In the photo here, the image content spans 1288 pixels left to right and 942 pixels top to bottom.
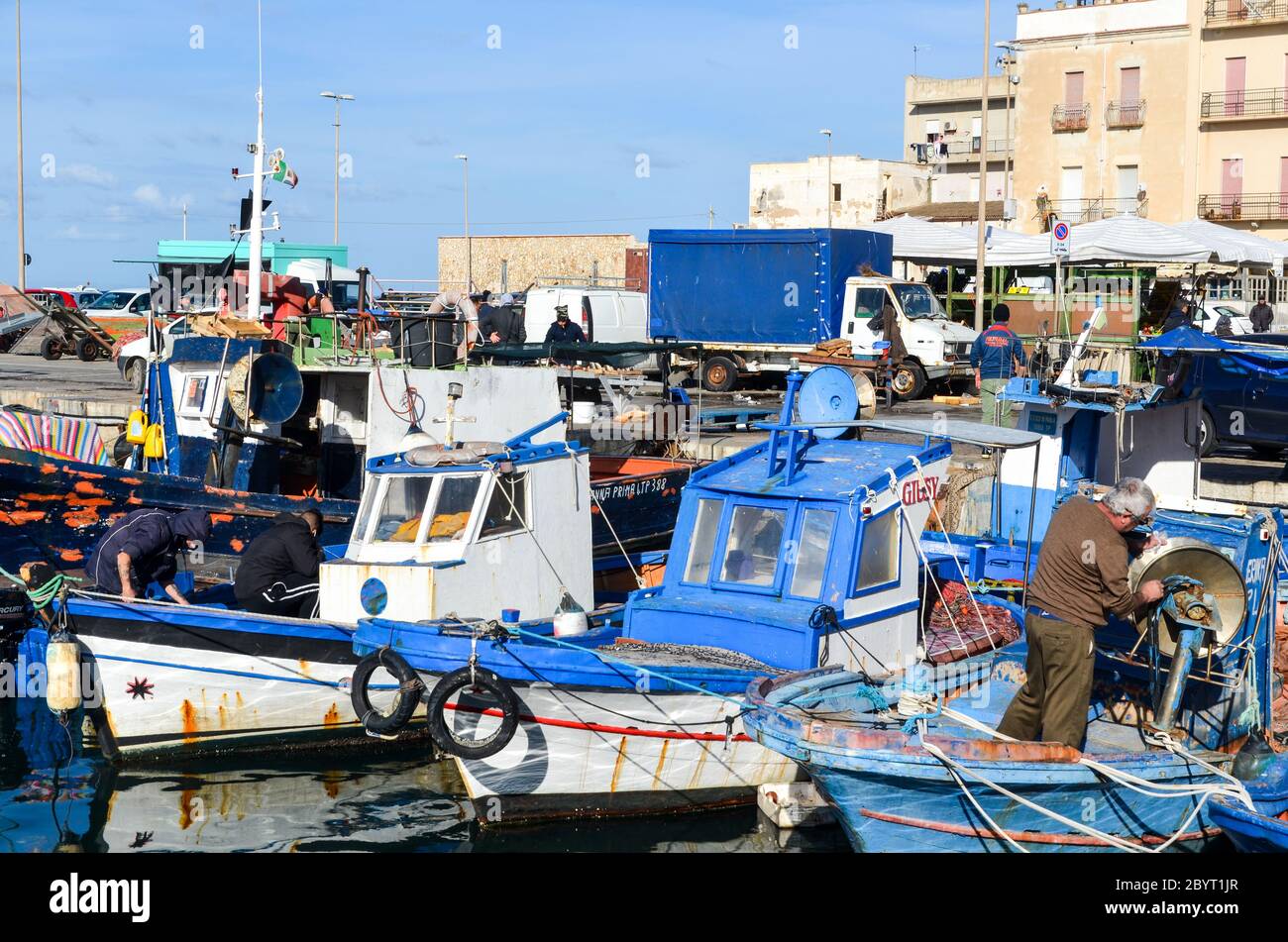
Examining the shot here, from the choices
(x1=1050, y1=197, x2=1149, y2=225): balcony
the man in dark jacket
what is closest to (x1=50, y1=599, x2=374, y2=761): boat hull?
the man in dark jacket

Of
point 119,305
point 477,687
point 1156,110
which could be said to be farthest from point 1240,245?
point 119,305

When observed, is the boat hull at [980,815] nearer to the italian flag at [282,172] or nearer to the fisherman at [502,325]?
the italian flag at [282,172]

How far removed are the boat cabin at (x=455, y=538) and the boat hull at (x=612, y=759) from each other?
3.75 ft

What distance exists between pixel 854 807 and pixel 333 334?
967cm

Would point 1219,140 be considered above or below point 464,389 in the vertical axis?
above

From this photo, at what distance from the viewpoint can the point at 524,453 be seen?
11.6m

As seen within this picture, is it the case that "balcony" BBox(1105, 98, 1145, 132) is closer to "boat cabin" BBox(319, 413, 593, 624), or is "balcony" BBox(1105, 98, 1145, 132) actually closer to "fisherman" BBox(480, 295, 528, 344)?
"fisherman" BBox(480, 295, 528, 344)

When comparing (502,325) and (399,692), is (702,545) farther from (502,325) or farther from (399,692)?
(502,325)

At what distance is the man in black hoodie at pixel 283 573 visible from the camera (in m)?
11.6

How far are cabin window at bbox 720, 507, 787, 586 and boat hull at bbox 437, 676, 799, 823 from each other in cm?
102

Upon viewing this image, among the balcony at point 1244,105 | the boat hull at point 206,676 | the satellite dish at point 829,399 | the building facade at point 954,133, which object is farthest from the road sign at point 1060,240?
the building facade at point 954,133

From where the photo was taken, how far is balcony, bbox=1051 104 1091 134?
46.6 m

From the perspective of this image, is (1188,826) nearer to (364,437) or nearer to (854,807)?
(854,807)

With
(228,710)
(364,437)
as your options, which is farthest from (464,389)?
(228,710)
